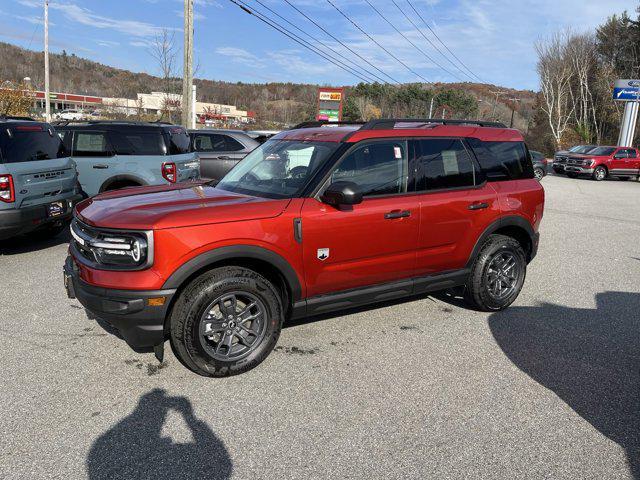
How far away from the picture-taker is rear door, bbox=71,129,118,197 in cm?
847

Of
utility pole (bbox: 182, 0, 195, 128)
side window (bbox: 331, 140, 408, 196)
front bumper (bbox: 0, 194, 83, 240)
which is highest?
utility pole (bbox: 182, 0, 195, 128)

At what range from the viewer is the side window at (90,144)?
336 inches

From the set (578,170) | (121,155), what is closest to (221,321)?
(121,155)

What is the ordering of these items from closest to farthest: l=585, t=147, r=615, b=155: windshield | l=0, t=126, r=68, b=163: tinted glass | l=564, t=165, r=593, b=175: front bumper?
l=0, t=126, r=68, b=163: tinted glass < l=564, t=165, r=593, b=175: front bumper < l=585, t=147, r=615, b=155: windshield

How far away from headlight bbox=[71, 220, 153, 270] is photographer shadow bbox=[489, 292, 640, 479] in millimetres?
3020

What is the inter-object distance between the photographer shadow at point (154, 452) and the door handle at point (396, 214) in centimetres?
217

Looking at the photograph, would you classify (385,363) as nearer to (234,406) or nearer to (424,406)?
(424,406)

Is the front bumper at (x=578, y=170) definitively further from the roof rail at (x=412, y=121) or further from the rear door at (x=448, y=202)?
the rear door at (x=448, y=202)

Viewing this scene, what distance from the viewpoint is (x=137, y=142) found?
8.51 meters

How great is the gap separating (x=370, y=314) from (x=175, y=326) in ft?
7.09

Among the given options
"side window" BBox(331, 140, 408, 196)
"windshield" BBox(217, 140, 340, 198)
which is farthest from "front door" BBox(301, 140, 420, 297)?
"windshield" BBox(217, 140, 340, 198)

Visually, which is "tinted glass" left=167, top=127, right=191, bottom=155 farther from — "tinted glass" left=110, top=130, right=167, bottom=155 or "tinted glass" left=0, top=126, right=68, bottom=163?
"tinted glass" left=0, top=126, right=68, bottom=163

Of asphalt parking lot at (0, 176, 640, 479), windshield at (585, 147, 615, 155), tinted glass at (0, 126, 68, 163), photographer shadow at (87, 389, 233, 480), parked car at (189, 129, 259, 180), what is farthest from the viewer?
windshield at (585, 147, 615, 155)

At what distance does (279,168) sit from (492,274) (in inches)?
97.1
